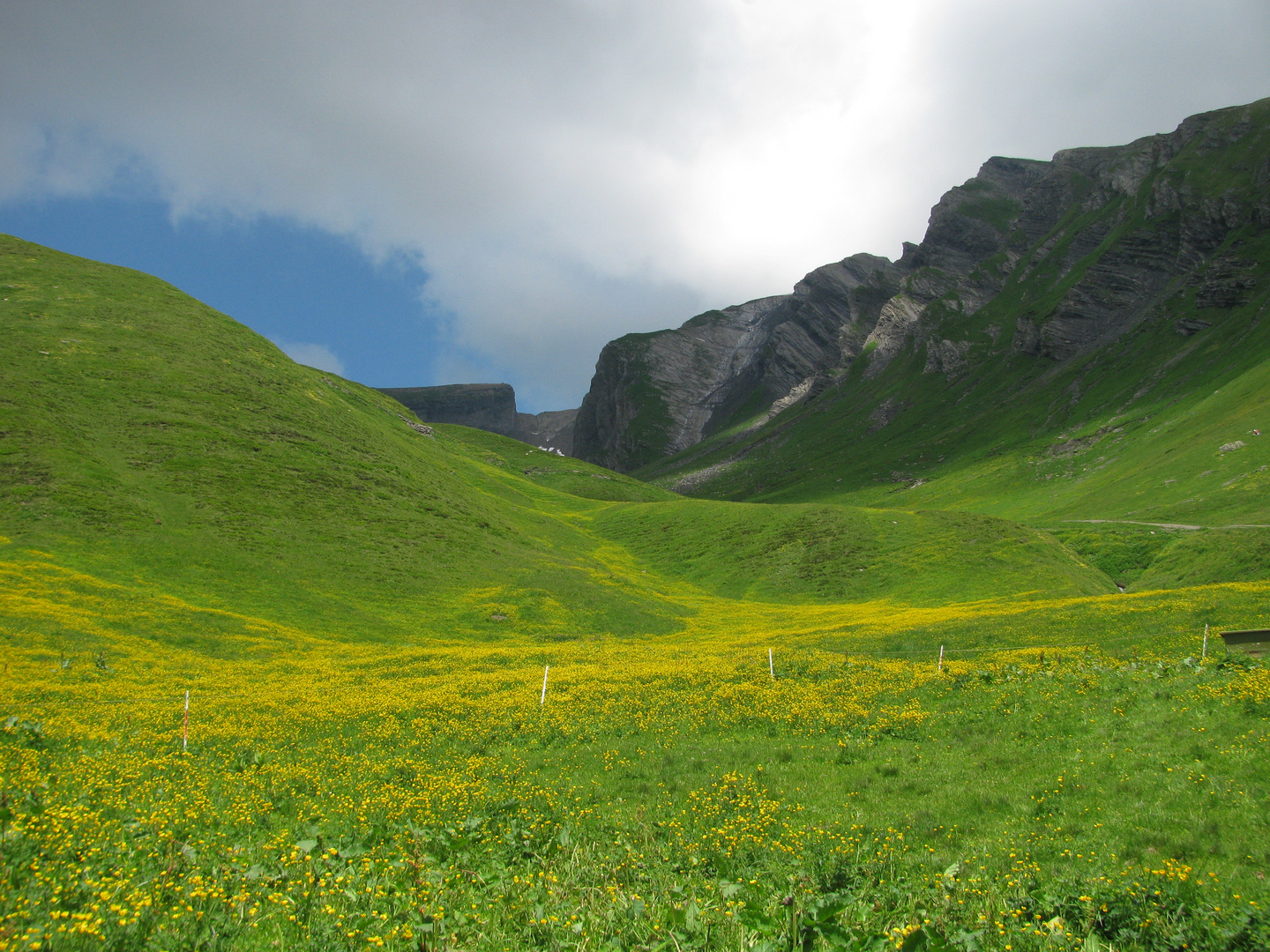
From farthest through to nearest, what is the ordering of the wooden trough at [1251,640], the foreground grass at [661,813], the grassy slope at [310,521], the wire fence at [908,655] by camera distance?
the grassy slope at [310,521] → the wire fence at [908,655] → the wooden trough at [1251,640] → the foreground grass at [661,813]

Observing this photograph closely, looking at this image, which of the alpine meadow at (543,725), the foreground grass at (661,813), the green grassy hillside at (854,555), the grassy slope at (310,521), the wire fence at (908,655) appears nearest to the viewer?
the foreground grass at (661,813)

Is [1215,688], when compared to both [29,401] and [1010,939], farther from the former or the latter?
[29,401]

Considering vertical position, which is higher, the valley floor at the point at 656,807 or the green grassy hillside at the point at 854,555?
the green grassy hillside at the point at 854,555

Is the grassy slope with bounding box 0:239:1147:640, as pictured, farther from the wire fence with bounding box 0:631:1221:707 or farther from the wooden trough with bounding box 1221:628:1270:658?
the wooden trough with bounding box 1221:628:1270:658

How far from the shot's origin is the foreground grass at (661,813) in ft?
27.5

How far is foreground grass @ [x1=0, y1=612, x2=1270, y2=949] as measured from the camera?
838 cm

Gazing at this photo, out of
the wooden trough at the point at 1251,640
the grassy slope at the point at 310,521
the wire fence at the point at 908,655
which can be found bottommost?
the wire fence at the point at 908,655

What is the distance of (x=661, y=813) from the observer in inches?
614

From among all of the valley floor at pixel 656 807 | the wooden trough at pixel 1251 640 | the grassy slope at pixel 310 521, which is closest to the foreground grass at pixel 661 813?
the valley floor at pixel 656 807

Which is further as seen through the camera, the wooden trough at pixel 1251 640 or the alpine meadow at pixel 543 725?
the wooden trough at pixel 1251 640

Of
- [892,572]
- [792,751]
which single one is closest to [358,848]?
[792,751]

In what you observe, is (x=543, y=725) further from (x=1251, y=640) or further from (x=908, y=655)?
(x=1251, y=640)

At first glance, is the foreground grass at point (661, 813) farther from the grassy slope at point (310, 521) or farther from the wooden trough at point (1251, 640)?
the grassy slope at point (310, 521)

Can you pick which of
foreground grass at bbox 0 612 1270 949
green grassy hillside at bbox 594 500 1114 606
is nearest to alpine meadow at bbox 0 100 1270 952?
foreground grass at bbox 0 612 1270 949
